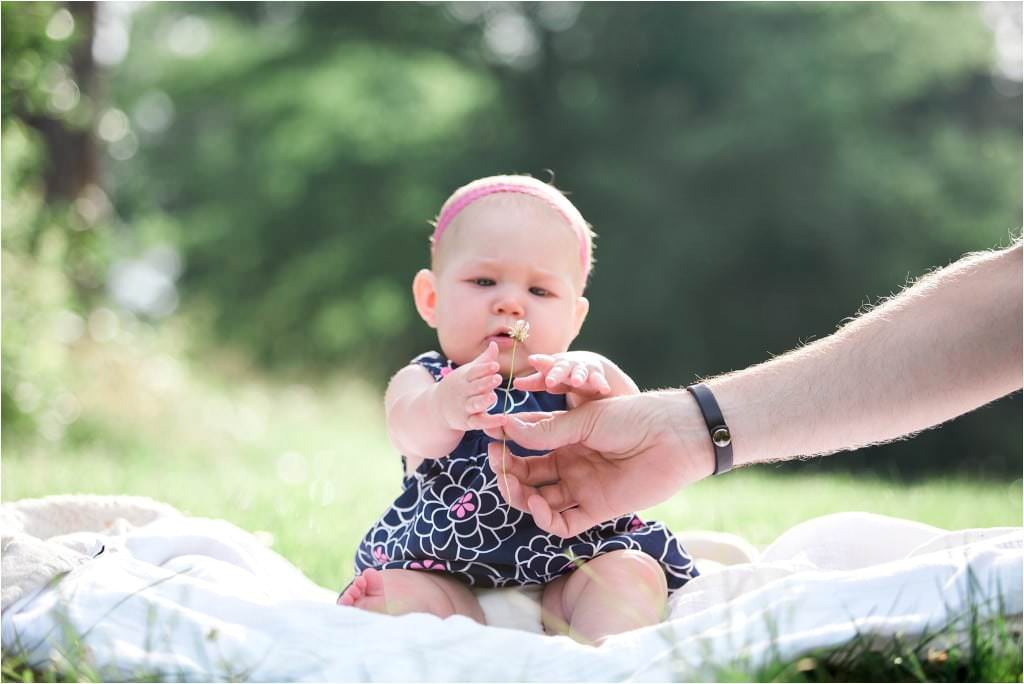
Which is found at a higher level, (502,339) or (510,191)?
(510,191)

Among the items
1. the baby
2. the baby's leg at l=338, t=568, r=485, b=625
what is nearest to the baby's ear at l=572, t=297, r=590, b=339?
the baby

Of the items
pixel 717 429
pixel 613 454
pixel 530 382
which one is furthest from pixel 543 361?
pixel 717 429

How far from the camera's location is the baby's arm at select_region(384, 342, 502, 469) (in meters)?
2.01

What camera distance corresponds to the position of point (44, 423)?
6234mm

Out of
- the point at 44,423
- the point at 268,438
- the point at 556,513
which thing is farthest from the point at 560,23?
the point at 556,513

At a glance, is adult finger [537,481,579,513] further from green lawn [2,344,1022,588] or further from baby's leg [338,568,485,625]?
green lawn [2,344,1022,588]

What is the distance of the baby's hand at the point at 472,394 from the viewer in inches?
78.7

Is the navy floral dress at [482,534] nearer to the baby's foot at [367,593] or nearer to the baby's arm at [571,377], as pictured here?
the baby's foot at [367,593]

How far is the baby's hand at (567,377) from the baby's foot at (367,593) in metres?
0.57

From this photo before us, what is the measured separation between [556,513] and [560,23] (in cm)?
1693

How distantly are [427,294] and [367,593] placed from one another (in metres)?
0.77

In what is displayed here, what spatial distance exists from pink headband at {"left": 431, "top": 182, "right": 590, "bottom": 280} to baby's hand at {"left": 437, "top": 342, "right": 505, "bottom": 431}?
612 mm

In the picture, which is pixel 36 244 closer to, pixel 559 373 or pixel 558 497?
pixel 558 497

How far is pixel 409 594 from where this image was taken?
2238 mm
